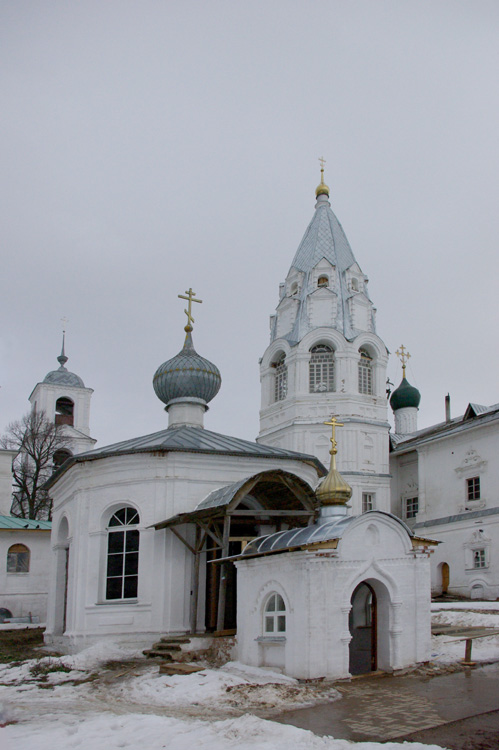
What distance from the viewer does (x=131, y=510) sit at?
51.7 feet

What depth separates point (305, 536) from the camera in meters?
11.7

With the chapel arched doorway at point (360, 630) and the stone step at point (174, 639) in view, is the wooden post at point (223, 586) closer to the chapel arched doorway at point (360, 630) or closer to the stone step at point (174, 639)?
the stone step at point (174, 639)

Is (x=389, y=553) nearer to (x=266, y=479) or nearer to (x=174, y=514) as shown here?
(x=266, y=479)

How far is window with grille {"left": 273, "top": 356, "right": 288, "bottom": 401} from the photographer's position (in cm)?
3481

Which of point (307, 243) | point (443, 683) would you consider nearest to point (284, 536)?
point (443, 683)

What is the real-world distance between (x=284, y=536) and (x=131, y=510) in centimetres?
473

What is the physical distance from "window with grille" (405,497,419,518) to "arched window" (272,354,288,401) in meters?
7.38

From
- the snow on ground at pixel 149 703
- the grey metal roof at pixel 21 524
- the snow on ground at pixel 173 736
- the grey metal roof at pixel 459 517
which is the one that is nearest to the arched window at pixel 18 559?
the grey metal roof at pixel 21 524

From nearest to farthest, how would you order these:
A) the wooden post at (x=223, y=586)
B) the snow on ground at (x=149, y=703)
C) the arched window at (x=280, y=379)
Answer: the snow on ground at (x=149, y=703) < the wooden post at (x=223, y=586) < the arched window at (x=280, y=379)

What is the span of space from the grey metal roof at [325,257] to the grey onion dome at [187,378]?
48.5 feet

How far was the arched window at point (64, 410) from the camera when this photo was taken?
46.1m

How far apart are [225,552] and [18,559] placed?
14545mm

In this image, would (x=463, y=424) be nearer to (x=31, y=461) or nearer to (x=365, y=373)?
(x=365, y=373)

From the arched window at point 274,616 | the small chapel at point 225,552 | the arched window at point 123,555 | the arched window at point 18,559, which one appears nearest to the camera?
the small chapel at point 225,552
